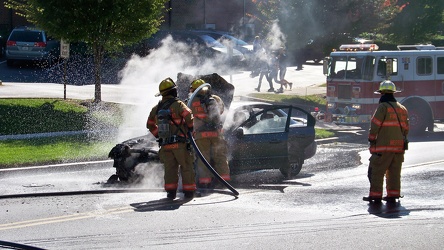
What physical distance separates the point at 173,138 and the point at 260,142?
257 cm

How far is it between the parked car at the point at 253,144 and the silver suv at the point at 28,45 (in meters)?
20.5

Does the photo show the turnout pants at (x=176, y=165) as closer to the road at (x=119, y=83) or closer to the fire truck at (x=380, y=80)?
the road at (x=119, y=83)

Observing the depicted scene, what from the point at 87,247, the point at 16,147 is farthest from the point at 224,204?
the point at 16,147

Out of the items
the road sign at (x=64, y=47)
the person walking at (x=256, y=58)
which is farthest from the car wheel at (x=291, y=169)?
the person walking at (x=256, y=58)

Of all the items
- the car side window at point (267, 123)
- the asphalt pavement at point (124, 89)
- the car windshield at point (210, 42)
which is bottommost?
the asphalt pavement at point (124, 89)

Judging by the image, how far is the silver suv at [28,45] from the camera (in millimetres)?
33250

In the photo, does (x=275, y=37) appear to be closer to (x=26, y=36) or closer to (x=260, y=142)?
(x=26, y=36)

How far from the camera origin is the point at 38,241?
870 centimetres

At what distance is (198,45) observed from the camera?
112 feet

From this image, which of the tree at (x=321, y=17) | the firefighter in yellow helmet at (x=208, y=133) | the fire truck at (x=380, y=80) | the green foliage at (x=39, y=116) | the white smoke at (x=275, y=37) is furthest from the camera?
the white smoke at (x=275, y=37)

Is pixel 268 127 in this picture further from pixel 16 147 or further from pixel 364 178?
pixel 16 147

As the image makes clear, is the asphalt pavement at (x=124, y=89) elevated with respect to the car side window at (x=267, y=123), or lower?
lower

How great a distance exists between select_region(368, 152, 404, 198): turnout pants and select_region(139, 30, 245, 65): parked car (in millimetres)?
21262

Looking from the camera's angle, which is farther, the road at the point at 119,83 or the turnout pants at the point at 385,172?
the road at the point at 119,83
